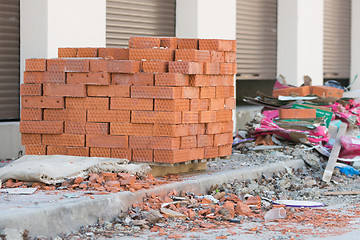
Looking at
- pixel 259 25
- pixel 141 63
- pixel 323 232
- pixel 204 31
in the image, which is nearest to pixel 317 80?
pixel 259 25

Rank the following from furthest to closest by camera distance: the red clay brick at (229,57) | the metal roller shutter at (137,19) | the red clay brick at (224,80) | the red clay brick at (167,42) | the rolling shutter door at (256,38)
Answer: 1. the rolling shutter door at (256,38)
2. the metal roller shutter at (137,19)
3. the red clay brick at (229,57)
4. the red clay brick at (224,80)
5. the red clay brick at (167,42)

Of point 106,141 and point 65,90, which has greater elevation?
point 65,90

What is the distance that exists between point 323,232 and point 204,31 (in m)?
6.79

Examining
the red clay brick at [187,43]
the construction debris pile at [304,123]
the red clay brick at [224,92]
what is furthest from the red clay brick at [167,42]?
the construction debris pile at [304,123]

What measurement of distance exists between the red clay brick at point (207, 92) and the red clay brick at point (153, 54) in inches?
20.6

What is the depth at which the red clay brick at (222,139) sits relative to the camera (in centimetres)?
813

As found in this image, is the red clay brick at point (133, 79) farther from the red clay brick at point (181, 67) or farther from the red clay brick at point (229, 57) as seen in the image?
the red clay brick at point (229, 57)

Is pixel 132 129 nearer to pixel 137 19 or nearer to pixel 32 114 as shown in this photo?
pixel 32 114

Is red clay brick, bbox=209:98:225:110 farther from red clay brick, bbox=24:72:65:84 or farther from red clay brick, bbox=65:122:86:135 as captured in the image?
red clay brick, bbox=24:72:65:84

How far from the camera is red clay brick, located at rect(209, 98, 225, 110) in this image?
7947mm

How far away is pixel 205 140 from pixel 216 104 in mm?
458

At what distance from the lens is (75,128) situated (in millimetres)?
7719

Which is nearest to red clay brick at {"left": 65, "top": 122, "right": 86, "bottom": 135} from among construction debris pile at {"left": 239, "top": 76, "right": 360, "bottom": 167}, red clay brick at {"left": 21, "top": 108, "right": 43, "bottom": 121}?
red clay brick at {"left": 21, "top": 108, "right": 43, "bottom": 121}

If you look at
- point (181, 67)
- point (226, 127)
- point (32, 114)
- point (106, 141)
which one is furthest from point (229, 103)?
point (32, 114)
